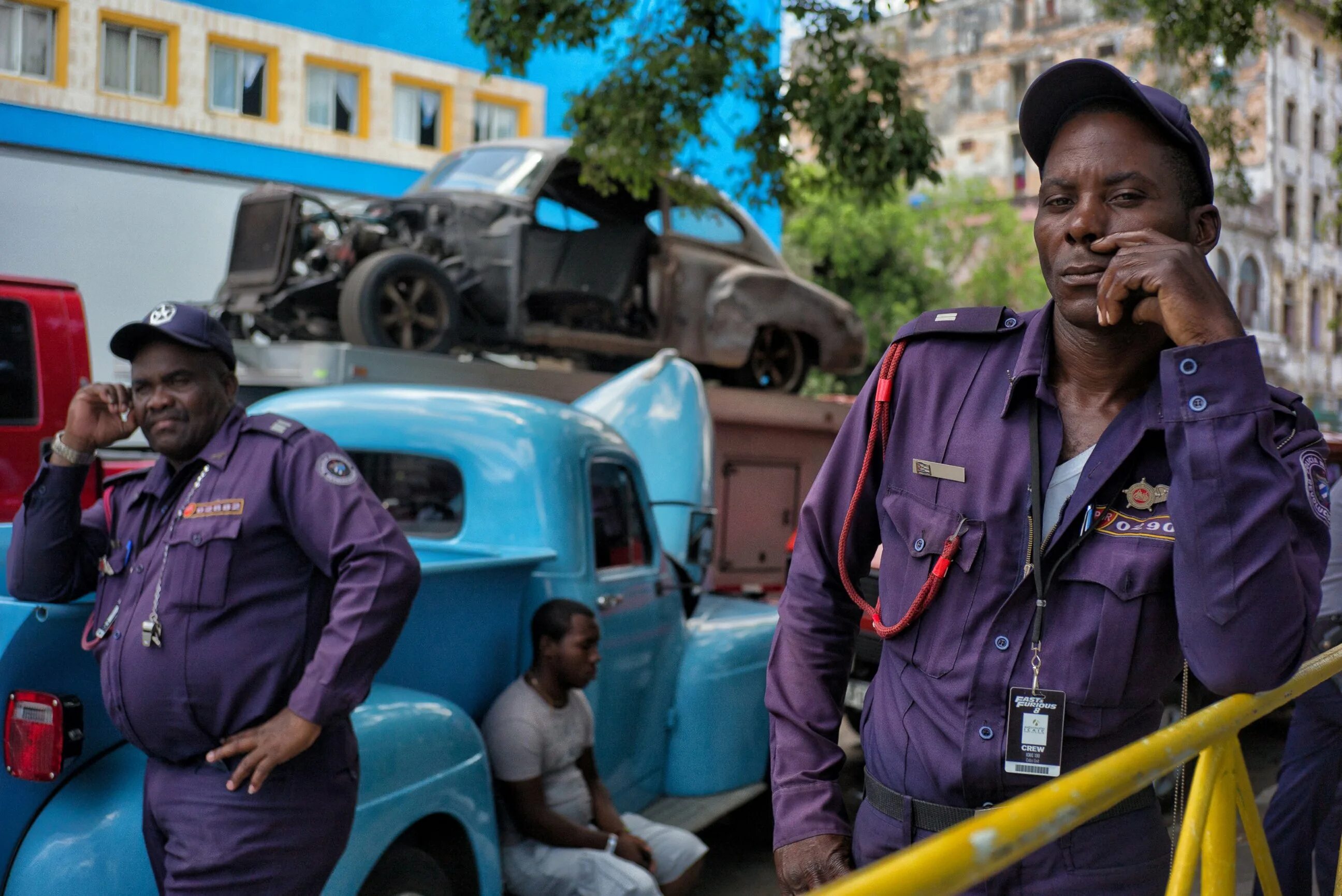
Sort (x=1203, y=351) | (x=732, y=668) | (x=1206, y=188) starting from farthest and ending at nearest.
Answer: (x=732, y=668)
(x=1206, y=188)
(x=1203, y=351)

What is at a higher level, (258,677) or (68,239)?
(68,239)

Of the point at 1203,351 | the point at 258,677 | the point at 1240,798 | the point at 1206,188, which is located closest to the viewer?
the point at 1203,351

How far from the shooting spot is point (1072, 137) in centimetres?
175

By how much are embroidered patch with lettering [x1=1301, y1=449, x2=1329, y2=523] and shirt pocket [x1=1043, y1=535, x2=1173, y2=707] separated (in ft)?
0.67

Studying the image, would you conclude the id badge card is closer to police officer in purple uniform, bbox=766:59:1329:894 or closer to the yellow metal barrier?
police officer in purple uniform, bbox=766:59:1329:894

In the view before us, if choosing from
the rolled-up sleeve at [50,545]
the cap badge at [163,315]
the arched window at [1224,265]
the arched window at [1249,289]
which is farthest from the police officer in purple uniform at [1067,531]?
the arched window at [1249,289]

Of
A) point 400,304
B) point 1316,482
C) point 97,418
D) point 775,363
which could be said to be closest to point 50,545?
point 97,418

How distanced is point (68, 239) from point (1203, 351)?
8963 millimetres

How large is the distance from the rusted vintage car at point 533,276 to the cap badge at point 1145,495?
6965 mm

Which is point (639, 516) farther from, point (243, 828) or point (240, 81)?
point (240, 81)

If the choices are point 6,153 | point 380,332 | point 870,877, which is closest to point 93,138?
point 6,153

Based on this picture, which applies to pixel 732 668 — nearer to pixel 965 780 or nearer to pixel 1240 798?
pixel 1240 798

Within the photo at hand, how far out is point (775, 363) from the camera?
39.3 ft

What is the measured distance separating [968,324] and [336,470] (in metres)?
1.50
